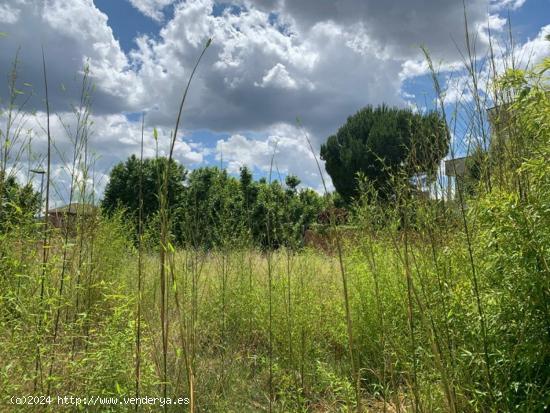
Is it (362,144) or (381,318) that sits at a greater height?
(362,144)

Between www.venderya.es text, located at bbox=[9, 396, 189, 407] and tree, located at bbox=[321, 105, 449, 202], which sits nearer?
www.venderya.es text, located at bbox=[9, 396, 189, 407]

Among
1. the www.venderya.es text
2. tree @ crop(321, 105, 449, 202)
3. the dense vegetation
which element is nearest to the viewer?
the dense vegetation

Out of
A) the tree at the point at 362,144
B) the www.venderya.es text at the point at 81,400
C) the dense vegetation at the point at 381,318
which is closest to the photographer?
the dense vegetation at the point at 381,318

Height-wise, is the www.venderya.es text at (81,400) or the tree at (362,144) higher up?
the tree at (362,144)

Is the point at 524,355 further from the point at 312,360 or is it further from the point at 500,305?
the point at 312,360


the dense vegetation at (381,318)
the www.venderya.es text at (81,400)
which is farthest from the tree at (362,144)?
the www.venderya.es text at (81,400)

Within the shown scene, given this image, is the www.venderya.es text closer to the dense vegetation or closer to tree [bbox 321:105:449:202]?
the dense vegetation

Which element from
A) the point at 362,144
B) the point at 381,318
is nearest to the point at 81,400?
the point at 381,318

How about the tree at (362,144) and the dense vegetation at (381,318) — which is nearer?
the dense vegetation at (381,318)

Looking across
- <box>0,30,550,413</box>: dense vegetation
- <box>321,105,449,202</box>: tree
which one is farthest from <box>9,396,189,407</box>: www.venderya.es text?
<box>321,105,449,202</box>: tree

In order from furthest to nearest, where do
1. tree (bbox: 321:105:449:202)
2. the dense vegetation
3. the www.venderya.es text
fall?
tree (bbox: 321:105:449:202)
the www.venderya.es text
the dense vegetation

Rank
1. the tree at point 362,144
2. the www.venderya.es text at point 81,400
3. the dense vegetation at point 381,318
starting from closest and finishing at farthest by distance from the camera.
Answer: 1. the dense vegetation at point 381,318
2. the www.venderya.es text at point 81,400
3. the tree at point 362,144

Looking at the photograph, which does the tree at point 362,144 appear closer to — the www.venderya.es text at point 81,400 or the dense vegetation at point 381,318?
the dense vegetation at point 381,318

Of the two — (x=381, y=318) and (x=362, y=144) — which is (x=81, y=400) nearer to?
(x=381, y=318)
